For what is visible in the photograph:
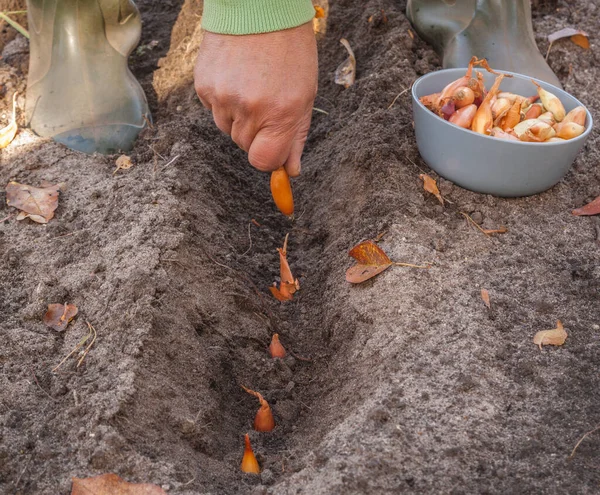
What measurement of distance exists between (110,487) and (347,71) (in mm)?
1811

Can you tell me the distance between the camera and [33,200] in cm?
198

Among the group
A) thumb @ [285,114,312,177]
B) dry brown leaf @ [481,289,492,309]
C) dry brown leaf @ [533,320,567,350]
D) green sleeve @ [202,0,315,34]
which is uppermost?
green sleeve @ [202,0,315,34]

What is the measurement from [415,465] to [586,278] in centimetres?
81

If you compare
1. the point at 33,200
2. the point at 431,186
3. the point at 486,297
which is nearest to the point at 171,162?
the point at 33,200

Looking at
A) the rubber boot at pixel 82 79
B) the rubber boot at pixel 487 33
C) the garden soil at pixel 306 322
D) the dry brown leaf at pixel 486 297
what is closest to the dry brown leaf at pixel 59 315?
the garden soil at pixel 306 322

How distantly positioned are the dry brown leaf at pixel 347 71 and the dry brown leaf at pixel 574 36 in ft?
2.59

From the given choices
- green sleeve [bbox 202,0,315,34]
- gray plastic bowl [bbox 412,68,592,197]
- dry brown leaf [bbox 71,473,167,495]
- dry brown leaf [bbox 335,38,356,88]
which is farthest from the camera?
dry brown leaf [bbox 335,38,356,88]

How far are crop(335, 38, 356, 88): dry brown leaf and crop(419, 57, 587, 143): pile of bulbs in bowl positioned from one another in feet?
1.86

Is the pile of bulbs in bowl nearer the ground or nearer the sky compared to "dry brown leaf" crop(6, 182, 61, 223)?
nearer the sky

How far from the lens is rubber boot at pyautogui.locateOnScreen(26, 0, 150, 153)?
2311 millimetres

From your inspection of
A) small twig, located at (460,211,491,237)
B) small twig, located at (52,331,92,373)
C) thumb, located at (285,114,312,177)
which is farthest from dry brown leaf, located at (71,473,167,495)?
small twig, located at (460,211,491,237)

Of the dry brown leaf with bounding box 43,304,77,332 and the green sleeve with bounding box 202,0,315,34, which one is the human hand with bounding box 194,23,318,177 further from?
the dry brown leaf with bounding box 43,304,77,332

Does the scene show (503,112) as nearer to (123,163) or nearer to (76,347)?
(123,163)

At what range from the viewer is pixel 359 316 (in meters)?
1.60
